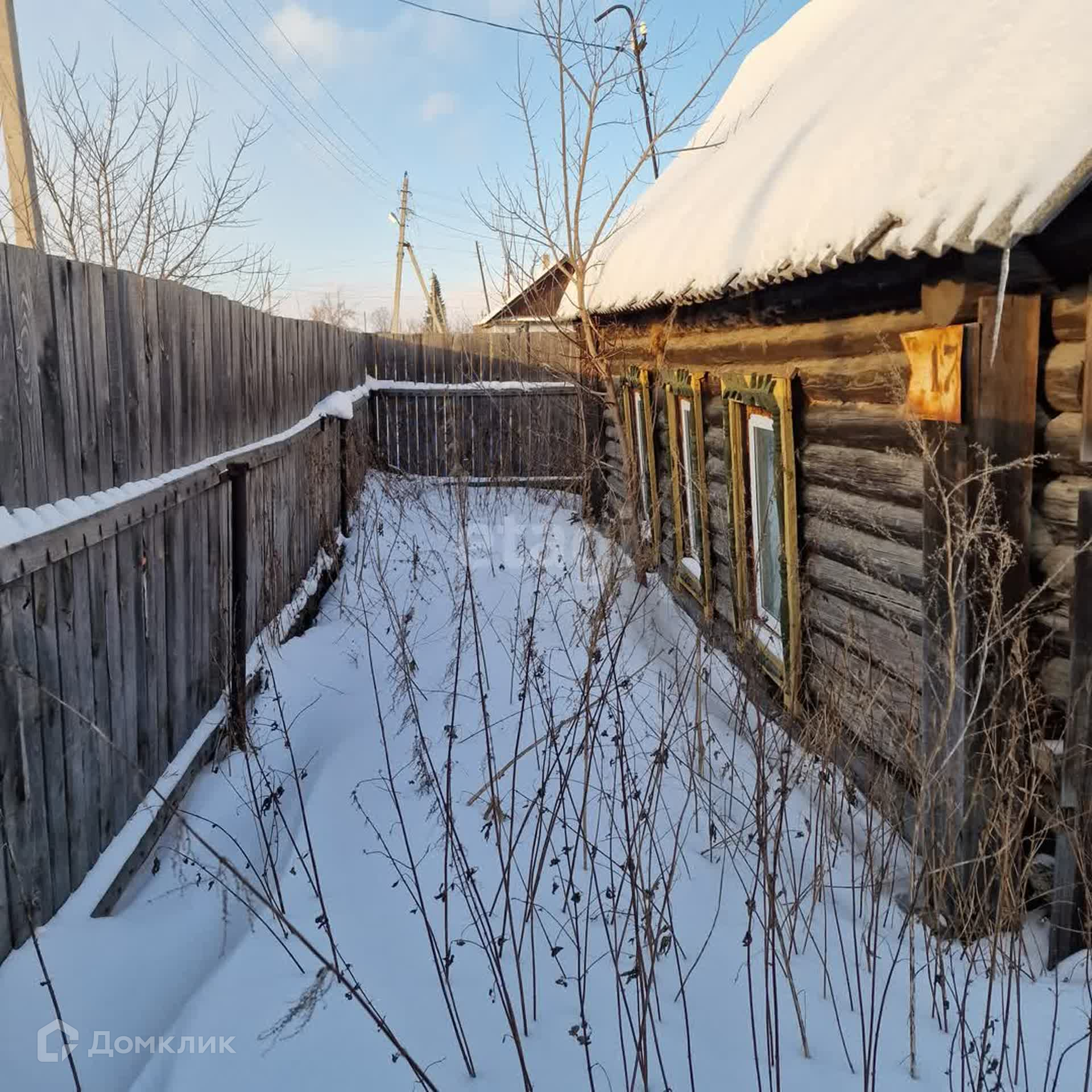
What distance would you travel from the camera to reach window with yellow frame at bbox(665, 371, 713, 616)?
5785 millimetres

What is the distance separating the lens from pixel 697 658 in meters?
3.58

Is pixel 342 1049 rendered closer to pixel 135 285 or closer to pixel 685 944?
pixel 685 944

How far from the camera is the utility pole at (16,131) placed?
7.67 metres

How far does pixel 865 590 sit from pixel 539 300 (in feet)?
20.7

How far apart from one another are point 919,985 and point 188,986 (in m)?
2.00

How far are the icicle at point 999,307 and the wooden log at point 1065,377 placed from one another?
141mm

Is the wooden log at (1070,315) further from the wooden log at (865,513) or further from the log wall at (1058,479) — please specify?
the wooden log at (865,513)

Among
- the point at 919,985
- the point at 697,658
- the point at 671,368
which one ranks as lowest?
the point at 919,985

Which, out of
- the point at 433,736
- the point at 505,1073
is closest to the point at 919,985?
the point at 505,1073

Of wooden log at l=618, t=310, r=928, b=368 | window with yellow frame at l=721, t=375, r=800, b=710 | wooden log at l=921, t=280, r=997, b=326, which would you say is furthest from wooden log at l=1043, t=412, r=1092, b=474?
window with yellow frame at l=721, t=375, r=800, b=710

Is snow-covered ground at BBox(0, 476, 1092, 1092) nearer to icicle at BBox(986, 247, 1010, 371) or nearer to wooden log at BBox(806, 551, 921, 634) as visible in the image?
wooden log at BBox(806, 551, 921, 634)

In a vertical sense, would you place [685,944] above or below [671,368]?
below

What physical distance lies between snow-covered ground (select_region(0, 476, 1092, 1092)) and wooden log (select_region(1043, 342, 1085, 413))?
1.15 m

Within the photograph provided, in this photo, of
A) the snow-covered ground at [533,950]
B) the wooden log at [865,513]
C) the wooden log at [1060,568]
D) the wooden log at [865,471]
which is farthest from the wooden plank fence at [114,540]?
the wooden log at [865,471]
